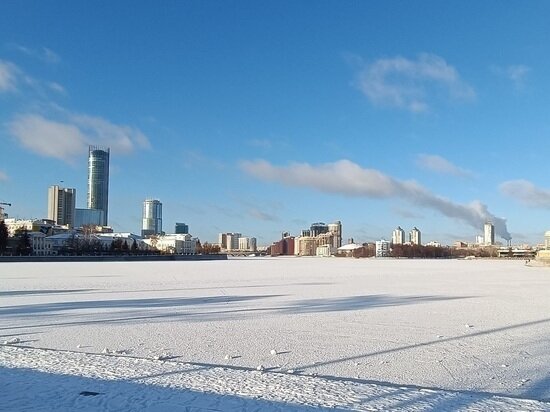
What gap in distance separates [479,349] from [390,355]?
2.00 metres

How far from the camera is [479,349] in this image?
11.0m

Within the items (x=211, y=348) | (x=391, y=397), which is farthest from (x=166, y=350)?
(x=391, y=397)

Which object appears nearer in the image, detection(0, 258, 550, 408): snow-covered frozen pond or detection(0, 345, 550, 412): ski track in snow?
detection(0, 345, 550, 412): ski track in snow

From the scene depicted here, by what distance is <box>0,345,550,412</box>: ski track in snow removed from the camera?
22.2ft

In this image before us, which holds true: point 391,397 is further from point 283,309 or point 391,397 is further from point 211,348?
point 283,309

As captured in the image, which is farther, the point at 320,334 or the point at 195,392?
the point at 320,334

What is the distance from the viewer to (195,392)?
7.35 m

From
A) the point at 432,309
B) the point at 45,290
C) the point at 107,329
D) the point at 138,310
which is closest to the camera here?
the point at 107,329

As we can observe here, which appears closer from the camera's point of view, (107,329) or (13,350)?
(13,350)

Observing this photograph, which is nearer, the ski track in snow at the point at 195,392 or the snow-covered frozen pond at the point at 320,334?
the ski track in snow at the point at 195,392

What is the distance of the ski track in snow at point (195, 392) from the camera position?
677cm

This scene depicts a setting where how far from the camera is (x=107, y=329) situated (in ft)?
42.1

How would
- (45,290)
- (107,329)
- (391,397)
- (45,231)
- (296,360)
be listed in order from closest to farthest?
(391,397) → (296,360) → (107,329) → (45,290) → (45,231)

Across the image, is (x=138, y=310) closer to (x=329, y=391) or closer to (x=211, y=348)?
(x=211, y=348)
